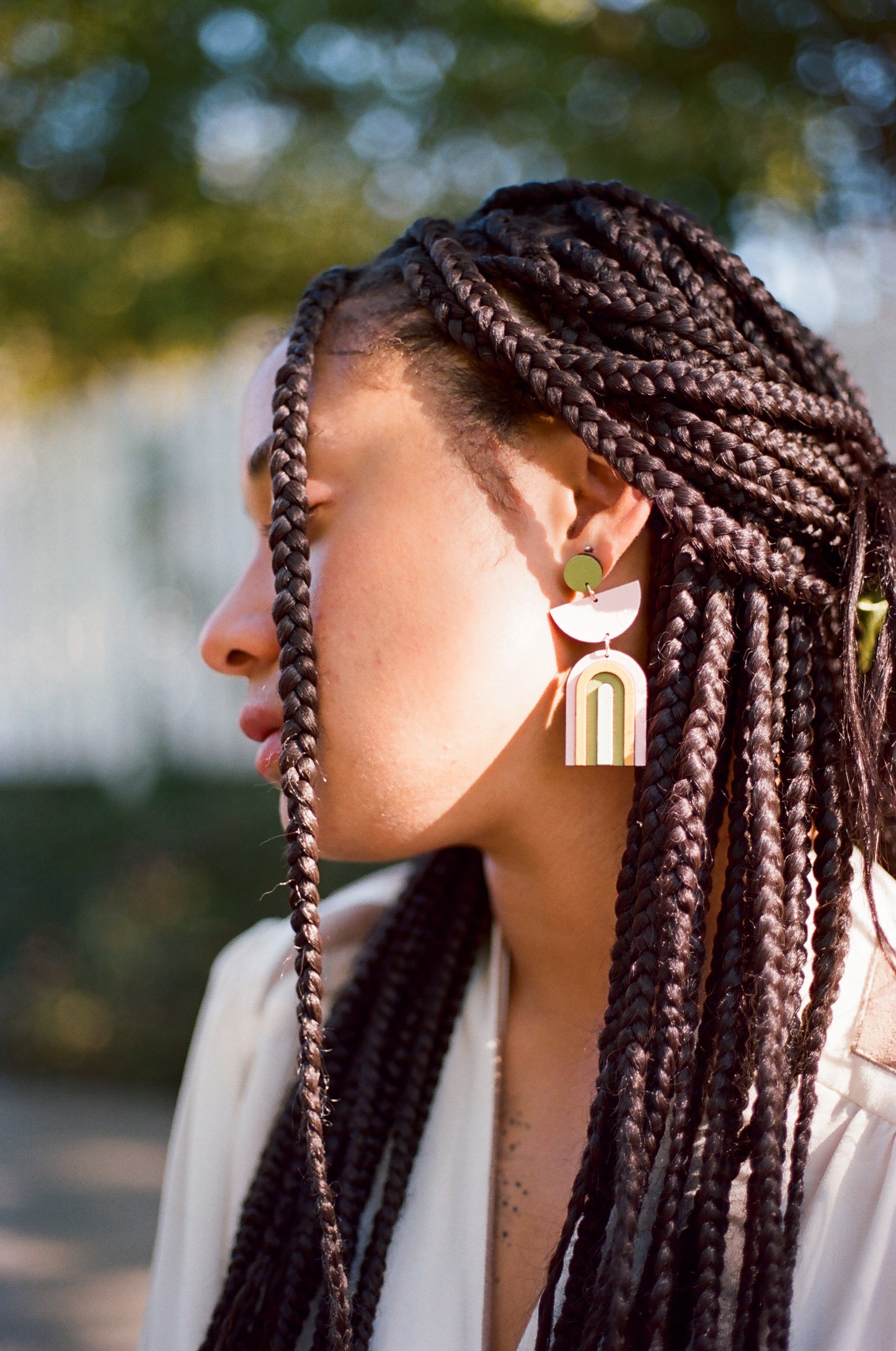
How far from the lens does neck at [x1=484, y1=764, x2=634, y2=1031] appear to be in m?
1.56

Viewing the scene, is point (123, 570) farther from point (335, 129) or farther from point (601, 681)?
point (601, 681)

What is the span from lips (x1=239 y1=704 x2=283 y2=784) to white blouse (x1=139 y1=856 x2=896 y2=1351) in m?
0.39

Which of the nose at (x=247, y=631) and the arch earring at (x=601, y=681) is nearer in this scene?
the arch earring at (x=601, y=681)

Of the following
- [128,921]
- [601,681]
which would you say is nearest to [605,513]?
[601,681]

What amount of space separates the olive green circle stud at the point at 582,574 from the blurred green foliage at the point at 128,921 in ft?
9.90

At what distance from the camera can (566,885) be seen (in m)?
1.61

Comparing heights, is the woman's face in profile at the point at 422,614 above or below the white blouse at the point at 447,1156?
above

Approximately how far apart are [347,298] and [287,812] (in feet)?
2.47

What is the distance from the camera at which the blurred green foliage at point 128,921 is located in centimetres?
448

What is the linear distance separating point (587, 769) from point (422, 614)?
0.33 meters

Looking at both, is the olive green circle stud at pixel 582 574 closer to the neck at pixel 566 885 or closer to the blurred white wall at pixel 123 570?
the neck at pixel 566 885

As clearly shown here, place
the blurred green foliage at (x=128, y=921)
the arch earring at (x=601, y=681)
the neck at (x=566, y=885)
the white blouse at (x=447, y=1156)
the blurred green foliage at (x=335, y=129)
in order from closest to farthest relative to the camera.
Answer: the white blouse at (x=447, y=1156), the arch earring at (x=601, y=681), the neck at (x=566, y=885), the blurred green foliage at (x=335, y=129), the blurred green foliage at (x=128, y=921)

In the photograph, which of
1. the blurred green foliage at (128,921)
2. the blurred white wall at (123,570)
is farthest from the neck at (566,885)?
the blurred white wall at (123,570)

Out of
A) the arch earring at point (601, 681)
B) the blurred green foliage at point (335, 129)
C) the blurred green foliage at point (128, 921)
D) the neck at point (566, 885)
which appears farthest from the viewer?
the blurred green foliage at point (128, 921)
